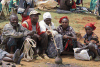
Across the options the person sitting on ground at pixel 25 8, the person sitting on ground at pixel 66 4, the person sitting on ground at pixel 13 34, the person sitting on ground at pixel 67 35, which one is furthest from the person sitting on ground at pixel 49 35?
the person sitting on ground at pixel 66 4

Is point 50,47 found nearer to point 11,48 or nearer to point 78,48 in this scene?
point 78,48

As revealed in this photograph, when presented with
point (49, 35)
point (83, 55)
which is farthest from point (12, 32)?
point (83, 55)

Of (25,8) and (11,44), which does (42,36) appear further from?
(25,8)

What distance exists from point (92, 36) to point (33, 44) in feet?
5.21

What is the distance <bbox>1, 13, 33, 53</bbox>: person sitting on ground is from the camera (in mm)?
4316

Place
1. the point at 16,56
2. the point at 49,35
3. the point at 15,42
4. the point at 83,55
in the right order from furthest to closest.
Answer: the point at 49,35, the point at 83,55, the point at 15,42, the point at 16,56

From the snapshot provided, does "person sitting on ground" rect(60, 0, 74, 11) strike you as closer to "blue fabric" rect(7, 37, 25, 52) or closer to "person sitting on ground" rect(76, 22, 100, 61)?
"person sitting on ground" rect(76, 22, 100, 61)

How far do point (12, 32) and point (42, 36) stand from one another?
816mm

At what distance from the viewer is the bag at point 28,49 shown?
4453 millimetres

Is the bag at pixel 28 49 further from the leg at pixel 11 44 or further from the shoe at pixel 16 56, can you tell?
the shoe at pixel 16 56

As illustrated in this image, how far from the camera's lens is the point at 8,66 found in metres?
3.62

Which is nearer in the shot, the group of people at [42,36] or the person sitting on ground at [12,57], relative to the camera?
the person sitting on ground at [12,57]

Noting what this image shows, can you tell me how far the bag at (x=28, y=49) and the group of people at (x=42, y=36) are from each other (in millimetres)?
109

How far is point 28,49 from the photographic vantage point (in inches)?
179
